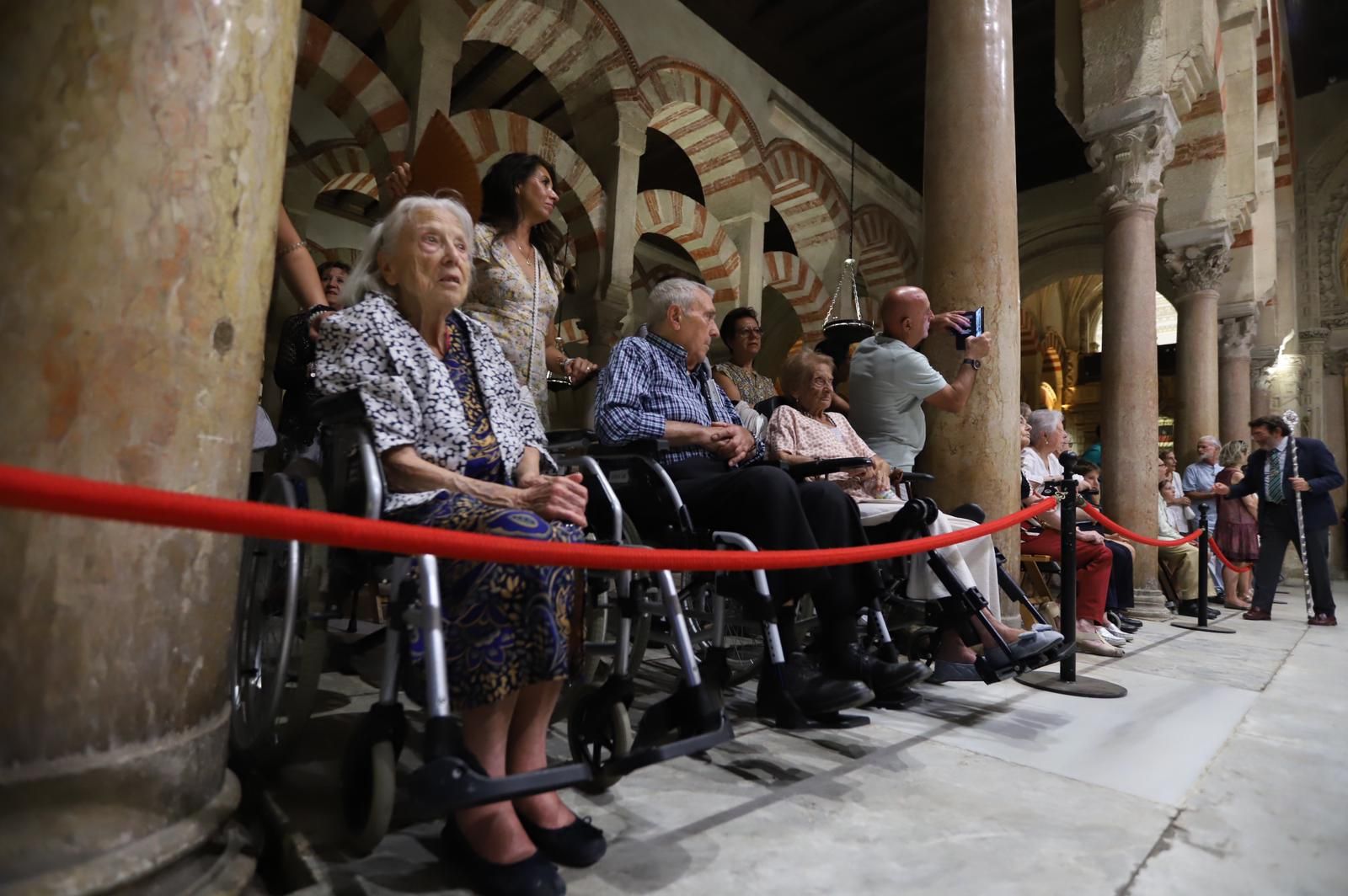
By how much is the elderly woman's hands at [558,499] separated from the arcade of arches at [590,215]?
0.50 meters

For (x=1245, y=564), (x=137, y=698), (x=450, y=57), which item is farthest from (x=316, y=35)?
(x=1245, y=564)

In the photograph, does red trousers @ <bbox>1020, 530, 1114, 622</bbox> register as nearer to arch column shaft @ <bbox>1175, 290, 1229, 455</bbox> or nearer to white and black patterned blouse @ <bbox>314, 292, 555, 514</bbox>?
white and black patterned blouse @ <bbox>314, 292, 555, 514</bbox>

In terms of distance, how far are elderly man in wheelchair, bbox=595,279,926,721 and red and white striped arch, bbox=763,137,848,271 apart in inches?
245

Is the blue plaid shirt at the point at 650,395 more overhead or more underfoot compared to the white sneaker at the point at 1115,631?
more overhead

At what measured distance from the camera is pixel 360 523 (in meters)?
0.90

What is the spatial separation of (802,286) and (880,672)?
7.68 metres

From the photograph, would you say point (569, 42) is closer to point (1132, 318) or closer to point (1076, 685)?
point (1132, 318)

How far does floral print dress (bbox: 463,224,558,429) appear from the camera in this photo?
2.39 m

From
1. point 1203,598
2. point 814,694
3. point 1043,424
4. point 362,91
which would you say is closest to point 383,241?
point 814,694

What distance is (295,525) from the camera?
837 millimetres

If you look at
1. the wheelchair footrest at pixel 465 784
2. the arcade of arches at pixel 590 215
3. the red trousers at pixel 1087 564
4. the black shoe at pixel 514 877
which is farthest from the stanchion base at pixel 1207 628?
the wheelchair footrest at pixel 465 784

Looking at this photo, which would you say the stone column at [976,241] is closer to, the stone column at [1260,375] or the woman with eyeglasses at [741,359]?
the woman with eyeglasses at [741,359]

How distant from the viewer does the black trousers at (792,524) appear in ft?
6.42

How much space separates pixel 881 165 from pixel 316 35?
6911 millimetres
